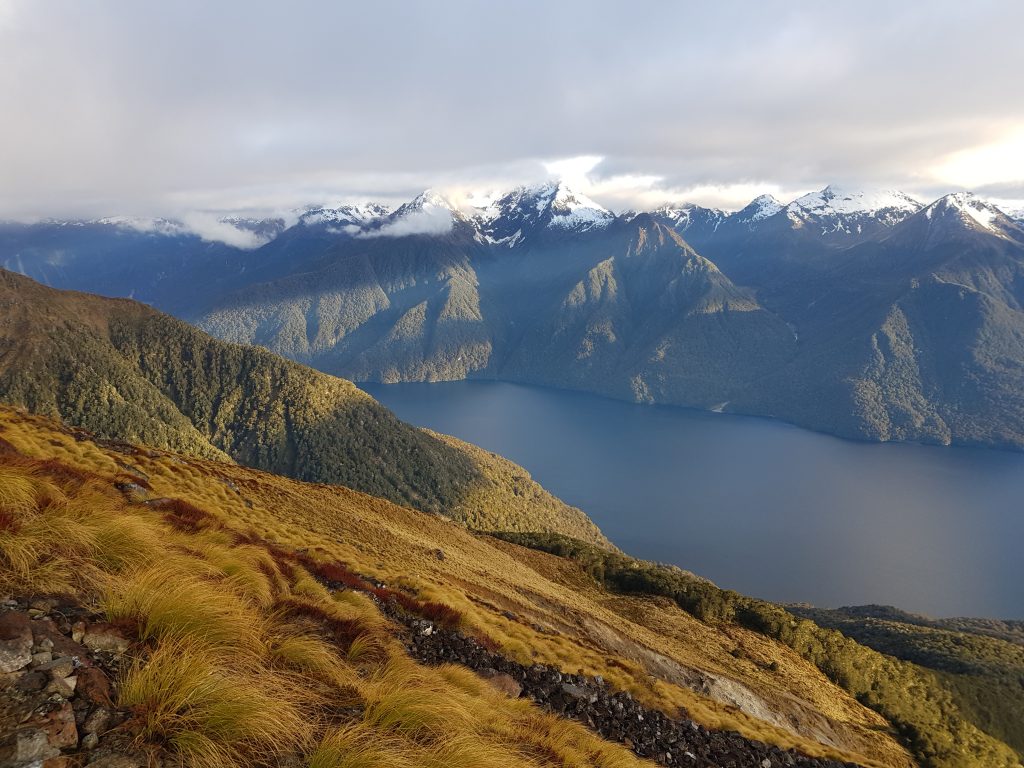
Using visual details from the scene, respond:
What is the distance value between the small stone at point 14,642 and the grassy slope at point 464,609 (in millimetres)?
793

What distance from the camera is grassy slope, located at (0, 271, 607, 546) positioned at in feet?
430

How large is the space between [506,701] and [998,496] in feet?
821

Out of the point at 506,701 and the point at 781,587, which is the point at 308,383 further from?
the point at 506,701

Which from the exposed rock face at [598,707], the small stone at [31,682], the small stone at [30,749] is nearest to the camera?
the small stone at [30,749]

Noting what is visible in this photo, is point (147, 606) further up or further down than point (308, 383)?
further up

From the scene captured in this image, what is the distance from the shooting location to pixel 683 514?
166 metres

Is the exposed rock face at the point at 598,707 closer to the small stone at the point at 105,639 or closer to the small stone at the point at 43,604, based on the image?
the small stone at the point at 105,639

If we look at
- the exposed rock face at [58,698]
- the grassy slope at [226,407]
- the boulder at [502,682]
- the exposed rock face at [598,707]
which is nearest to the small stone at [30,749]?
the exposed rock face at [58,698]

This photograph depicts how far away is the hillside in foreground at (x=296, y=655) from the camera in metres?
3.71

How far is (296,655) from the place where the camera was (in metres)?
5.66

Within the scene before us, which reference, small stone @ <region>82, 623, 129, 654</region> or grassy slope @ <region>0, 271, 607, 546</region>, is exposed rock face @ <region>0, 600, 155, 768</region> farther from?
grassy slope @ <region>0, 271, 607, 546</region>

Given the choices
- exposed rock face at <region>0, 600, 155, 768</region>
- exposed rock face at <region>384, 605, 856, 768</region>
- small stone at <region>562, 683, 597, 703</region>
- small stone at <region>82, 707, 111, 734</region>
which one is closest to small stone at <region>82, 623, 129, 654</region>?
exposed rock face at <region>0, 600, 155, 768</region>

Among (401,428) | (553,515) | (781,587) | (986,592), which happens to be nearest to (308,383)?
(401,428)

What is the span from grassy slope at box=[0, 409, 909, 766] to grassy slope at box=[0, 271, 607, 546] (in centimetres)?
10668
